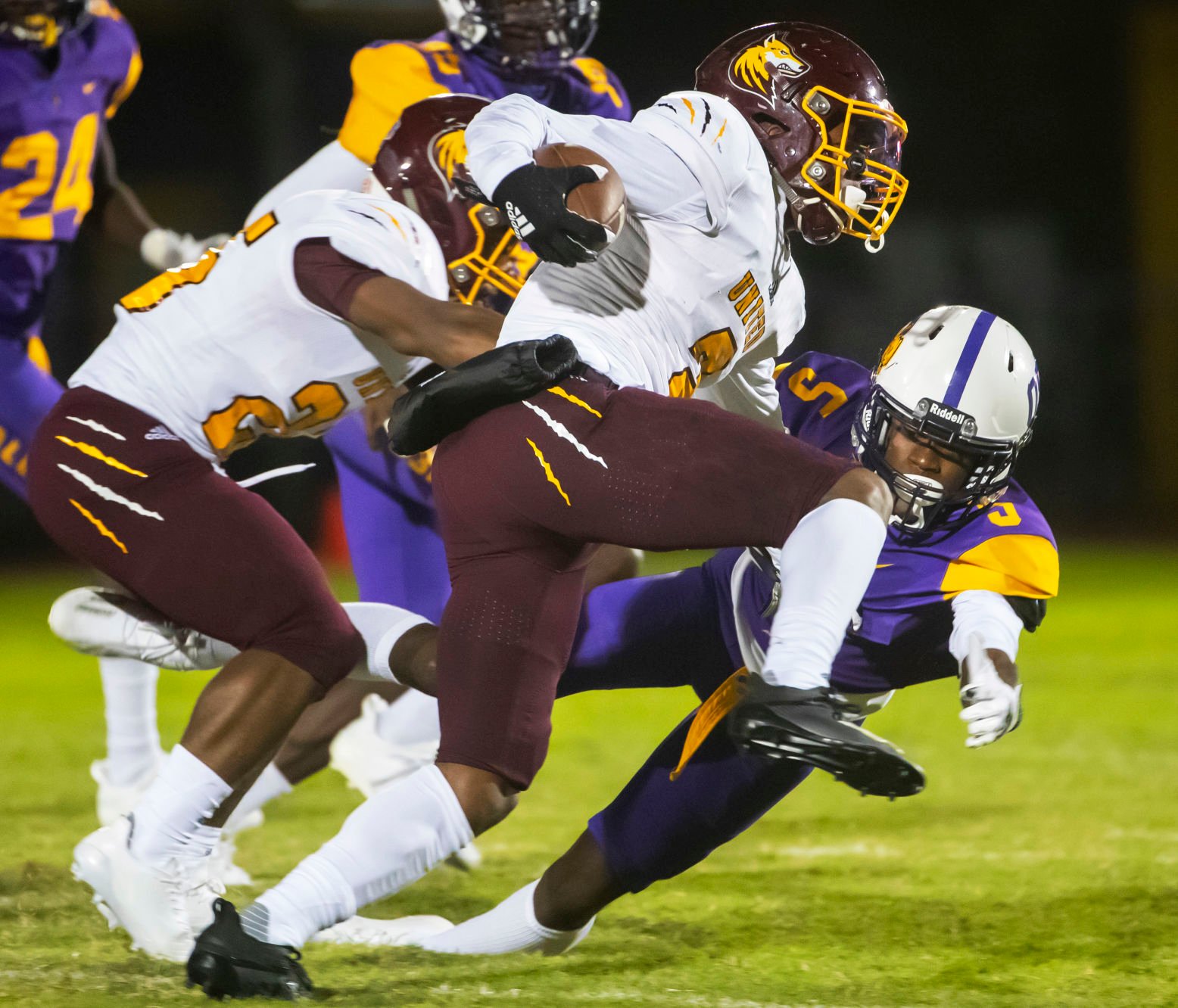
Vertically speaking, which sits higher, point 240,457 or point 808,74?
point 808,74

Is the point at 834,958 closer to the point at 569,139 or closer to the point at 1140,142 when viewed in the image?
the point at 569,139

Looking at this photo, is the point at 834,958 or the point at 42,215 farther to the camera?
the point at 42,215

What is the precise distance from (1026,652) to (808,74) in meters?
5.02

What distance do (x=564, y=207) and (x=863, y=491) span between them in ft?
1.88

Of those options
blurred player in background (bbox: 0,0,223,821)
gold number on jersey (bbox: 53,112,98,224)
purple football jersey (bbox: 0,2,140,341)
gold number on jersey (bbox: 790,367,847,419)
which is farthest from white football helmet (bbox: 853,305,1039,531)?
gold number on jersey (bbox: 53,112,98,224)

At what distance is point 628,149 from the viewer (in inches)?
99.0

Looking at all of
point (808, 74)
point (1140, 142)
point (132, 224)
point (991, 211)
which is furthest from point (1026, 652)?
point (1140, 142)

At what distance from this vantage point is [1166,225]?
1282 cm

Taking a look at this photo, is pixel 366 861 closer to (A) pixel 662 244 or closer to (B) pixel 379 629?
(B) pixel 379 629

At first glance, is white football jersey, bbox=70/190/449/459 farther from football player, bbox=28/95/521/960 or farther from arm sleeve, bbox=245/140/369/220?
arm sleeve, bbox=245/140/369/220

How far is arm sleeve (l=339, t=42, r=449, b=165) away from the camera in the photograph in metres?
3.80

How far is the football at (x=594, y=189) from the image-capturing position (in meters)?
2.35

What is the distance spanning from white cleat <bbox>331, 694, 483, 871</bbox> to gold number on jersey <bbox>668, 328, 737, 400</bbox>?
1.38 meters

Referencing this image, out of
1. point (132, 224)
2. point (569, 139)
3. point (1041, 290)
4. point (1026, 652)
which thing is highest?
point (569, 139)
